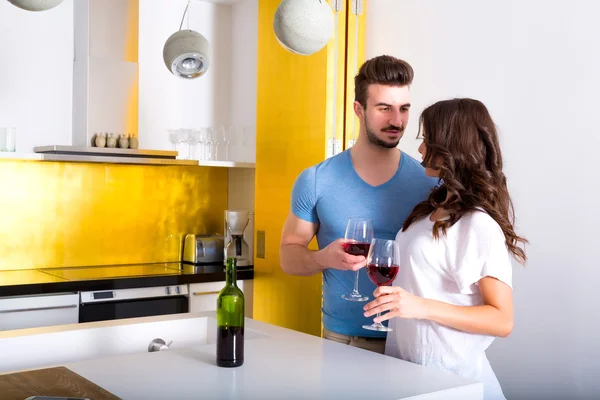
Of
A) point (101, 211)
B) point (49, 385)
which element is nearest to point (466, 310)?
point (49, 385)

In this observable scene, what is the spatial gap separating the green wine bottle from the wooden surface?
0.36m

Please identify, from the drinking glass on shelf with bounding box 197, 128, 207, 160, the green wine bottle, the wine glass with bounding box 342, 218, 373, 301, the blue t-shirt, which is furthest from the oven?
the wine glass with bounding box 342, 218, 373, 301

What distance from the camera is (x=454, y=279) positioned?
80.6 inches

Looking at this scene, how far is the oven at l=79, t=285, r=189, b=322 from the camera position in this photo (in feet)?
12.8

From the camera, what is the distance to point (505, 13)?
3.34 metres

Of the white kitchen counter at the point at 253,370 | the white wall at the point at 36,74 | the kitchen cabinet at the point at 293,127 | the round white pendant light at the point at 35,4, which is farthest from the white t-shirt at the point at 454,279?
the white wall at the point at 36,74

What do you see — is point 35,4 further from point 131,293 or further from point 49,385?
point 131,293

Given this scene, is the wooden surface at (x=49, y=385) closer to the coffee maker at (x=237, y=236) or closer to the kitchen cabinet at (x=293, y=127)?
the kitchen cabinet at (x=293, y=127)

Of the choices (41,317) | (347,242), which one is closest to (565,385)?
(347,242)

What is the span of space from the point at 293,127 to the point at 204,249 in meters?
1.09

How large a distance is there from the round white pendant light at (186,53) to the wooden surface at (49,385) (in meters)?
1.25

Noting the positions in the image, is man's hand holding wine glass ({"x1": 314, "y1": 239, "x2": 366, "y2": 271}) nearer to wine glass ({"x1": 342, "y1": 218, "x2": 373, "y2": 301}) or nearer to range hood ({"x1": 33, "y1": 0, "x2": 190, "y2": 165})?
wine glass ({"x1": 342, "y1": 218, "x2": 373, "y2": 301})

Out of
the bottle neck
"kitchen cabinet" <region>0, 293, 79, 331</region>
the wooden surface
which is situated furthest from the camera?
"kitchen cabinet" <region>0, 293, 79, 331</region>

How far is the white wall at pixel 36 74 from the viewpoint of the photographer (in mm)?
4223
